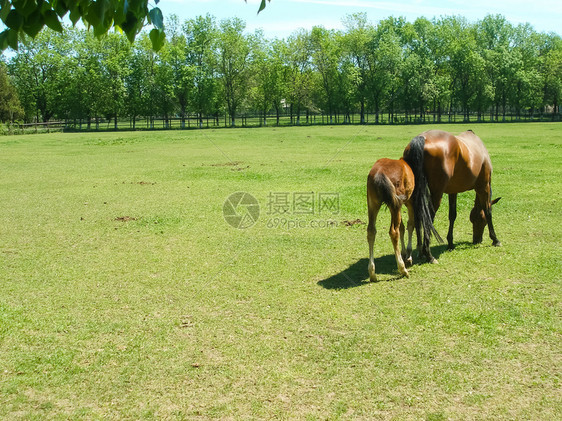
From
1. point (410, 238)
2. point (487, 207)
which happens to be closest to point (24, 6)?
point (410, 238)

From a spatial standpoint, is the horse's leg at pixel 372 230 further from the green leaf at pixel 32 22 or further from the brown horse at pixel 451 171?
the green leaf at pixel 32 22

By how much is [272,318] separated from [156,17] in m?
3.60

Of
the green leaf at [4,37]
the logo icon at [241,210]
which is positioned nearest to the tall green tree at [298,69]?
the logo icon at [241,210]

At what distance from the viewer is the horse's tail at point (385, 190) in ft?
21.0

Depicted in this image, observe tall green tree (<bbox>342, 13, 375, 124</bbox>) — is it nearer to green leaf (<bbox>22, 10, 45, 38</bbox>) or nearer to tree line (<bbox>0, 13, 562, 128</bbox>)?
tree line (<bbox>0, 13, 562, 128</bbox>)

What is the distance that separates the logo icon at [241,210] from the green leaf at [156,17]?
23.0ft

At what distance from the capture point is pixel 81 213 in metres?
11.5

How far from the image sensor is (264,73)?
254 feet

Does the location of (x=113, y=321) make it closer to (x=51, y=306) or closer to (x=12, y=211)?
(x=51, y=306)

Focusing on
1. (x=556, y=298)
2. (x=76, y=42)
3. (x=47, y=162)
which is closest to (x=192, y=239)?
(x=556, y=298)

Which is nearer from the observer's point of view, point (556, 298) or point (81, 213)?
point (556, 298)

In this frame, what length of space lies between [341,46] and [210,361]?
7883 cm

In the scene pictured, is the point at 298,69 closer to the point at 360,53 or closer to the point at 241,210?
the point at 360,53

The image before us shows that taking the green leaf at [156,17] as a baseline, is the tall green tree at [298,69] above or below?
above
